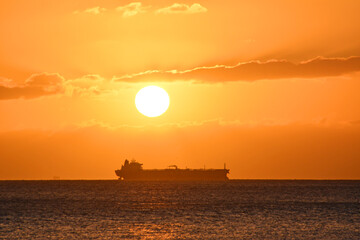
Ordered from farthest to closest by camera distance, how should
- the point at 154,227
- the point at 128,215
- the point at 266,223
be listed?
the point at 128,215, the point at 266,223, the point at 154,227

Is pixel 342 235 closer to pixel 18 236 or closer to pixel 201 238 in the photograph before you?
pixel 201 238


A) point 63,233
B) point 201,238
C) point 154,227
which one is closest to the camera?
point 201,238

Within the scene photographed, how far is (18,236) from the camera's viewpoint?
2159 inches

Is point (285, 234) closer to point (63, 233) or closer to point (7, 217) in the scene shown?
point (63, 233)

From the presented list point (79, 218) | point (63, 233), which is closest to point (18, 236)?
point (63, 233)

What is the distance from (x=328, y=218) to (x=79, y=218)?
107 ft

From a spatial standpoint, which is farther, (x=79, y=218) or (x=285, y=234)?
(x=79, y=218)

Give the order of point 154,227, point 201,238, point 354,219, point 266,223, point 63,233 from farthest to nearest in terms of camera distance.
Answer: point 354,219, point 266,223, point 154,227, point 63,233, point 201,238

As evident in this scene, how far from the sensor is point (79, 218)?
251ft

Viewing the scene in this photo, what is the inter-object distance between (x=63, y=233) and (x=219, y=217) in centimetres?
2570

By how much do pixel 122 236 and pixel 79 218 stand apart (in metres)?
21.5

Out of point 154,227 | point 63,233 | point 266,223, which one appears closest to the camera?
point 63,233

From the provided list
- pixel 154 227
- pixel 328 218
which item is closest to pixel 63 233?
pixel 154 227

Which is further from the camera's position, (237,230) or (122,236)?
(237,230)
